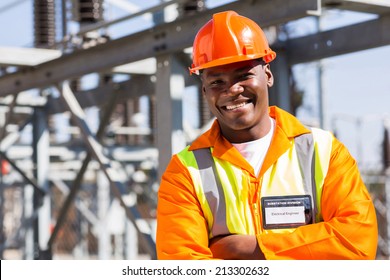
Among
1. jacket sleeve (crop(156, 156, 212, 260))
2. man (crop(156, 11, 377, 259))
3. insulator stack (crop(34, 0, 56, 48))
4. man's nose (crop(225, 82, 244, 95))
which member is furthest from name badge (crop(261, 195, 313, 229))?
insulator stack (crop(34, 0, 56, 48))

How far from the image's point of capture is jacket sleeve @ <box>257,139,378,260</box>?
8.64 ft

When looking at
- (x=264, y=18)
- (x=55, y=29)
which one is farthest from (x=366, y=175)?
(x=264, y=18)

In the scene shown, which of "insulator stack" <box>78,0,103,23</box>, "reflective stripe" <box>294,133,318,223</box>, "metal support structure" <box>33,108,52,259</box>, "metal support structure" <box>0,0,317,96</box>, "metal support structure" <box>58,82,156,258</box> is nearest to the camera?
"reflective stripe" <box>294,133,318,223</box>

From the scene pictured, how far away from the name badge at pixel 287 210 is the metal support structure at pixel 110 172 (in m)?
3.37

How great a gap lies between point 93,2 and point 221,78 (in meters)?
4.64

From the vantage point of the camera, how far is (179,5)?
626 cm

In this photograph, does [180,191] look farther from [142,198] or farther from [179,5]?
[142,198]

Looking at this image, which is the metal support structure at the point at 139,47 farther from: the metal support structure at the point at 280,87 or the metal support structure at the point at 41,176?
the metal support structure at the point at 41,176

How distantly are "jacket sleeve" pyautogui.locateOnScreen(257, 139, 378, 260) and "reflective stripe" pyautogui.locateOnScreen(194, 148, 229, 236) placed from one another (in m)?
0.14

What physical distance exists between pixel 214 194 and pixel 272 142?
0.85ft

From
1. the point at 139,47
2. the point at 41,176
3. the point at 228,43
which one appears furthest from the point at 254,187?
the point at 41,176

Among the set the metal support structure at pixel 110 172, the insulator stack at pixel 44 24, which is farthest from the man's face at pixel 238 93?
the insulator stack at pixel 44 24

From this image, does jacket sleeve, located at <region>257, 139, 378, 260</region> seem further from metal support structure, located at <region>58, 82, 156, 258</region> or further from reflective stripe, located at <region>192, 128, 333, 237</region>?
metal support structure, located at <region>58, 82, 156, 258</region>

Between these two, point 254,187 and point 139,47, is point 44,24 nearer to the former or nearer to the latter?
point 139,47
